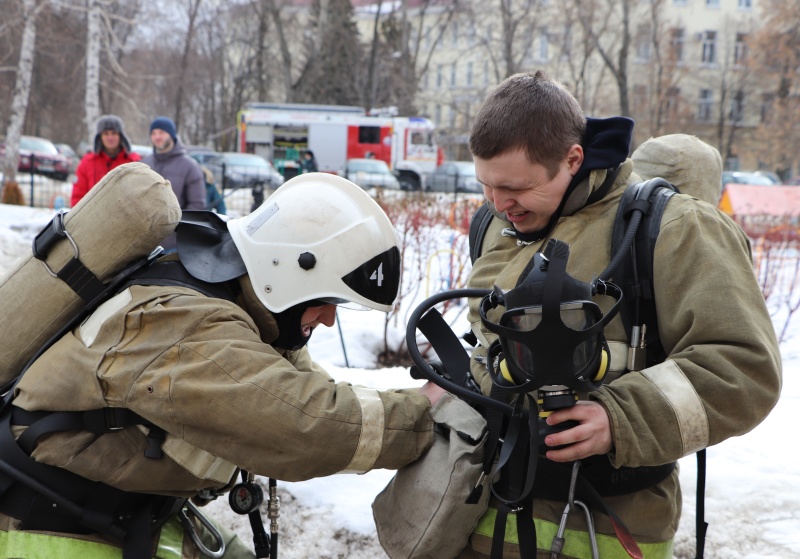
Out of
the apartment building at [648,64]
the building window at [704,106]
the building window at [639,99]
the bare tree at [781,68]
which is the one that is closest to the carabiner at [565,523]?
the bare tree at [781,68]

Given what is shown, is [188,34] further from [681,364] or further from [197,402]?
[681,364]

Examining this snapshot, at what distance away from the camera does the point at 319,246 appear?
7.57 feet

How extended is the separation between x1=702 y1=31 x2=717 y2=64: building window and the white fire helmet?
5187 cm

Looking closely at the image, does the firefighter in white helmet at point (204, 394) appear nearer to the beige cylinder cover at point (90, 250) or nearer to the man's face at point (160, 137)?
the beige cylinder cover at point (90, 250)

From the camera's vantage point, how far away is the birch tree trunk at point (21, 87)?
18.2 m

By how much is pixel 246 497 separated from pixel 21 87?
64.0 feet

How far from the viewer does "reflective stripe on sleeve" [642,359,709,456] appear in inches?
73.1

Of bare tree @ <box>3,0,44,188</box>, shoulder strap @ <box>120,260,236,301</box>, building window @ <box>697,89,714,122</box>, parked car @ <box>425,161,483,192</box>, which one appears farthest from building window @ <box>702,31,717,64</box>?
shoulder strap @ <box>120,260,236,301</box>

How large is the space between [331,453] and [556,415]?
0.58 m

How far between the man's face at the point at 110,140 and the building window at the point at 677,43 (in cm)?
3794

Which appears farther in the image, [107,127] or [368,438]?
[107,127]

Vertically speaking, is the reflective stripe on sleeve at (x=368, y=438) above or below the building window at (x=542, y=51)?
below

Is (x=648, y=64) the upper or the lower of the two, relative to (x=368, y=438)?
upper

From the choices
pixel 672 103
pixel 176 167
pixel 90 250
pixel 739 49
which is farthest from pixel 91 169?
pixel 739 49
